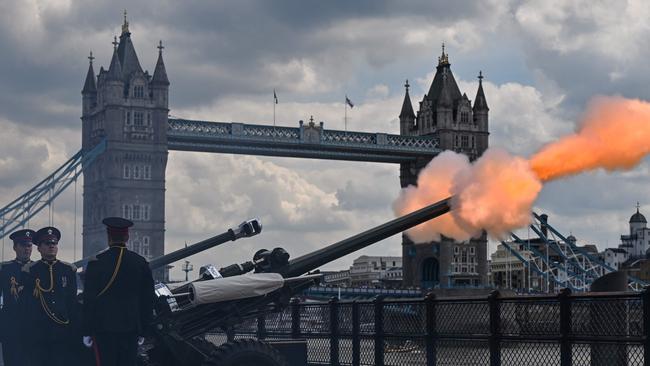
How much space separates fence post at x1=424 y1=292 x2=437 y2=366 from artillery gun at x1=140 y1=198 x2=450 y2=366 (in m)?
1.39

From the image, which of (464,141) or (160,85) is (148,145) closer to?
(160,85)

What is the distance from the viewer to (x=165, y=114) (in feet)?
378

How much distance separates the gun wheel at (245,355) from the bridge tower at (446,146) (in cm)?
11388

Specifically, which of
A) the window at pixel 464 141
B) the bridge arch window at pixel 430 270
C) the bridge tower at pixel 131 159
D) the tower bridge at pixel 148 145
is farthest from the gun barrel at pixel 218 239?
the window at pixel 464 141

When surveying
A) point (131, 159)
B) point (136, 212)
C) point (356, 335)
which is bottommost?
point (356, 335)

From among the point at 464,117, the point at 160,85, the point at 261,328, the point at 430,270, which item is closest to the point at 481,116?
the point at 464,117

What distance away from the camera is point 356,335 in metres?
15.4

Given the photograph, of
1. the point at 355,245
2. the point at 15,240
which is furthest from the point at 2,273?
the point at 355,245

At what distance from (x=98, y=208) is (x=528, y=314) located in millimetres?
105903

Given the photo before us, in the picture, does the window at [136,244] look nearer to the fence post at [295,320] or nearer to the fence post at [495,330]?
the fence post at [295,320]

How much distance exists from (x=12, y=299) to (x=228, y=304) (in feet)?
7.87

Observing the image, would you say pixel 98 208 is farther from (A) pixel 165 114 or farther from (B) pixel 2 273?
(B) pixel 2 273

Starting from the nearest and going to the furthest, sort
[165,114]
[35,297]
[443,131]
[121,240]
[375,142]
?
[121,240] → [35,297] → [165,114] → [375,142] → [443,131]

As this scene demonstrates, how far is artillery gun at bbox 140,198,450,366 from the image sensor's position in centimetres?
1358
